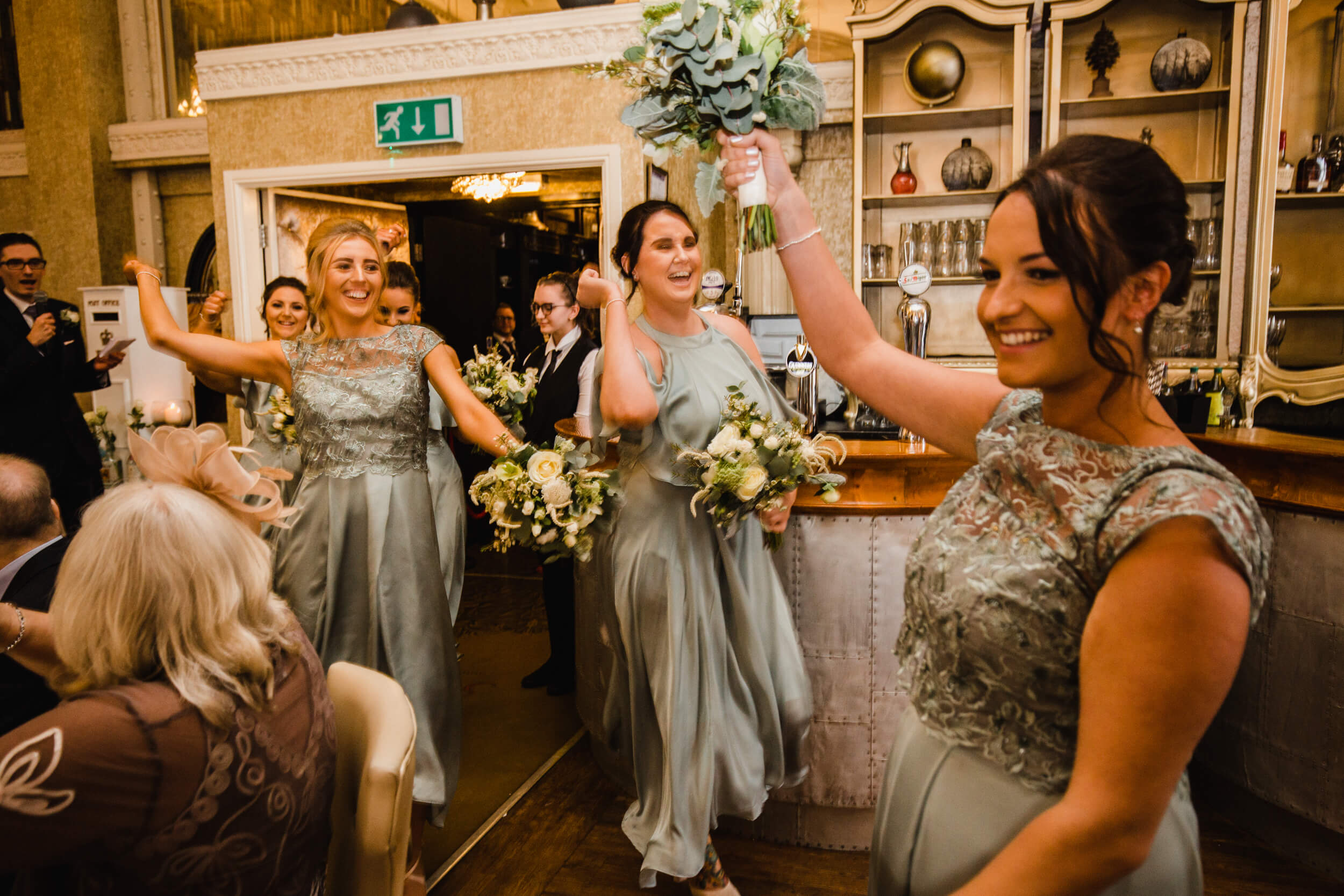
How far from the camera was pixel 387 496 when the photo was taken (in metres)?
2.27

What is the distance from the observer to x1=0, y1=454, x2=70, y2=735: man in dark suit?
1532mm

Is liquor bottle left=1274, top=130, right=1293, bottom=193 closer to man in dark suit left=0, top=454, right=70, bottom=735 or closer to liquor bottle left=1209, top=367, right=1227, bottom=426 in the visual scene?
liquor bottle left=1209, top=367, right=1227, bottom=426

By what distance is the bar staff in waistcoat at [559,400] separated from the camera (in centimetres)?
377

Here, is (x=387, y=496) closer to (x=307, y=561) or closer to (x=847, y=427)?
(x=307, y=561)

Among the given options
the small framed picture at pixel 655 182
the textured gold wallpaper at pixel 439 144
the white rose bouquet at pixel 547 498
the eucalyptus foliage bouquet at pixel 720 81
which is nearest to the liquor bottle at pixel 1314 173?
the small framed picture at pixel 655 182

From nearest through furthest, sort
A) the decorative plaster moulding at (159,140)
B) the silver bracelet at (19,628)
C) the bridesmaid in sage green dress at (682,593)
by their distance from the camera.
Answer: the silver bracelet at (19,628) → the bridesmaid in sage green dress at (682,593) → the decorative plaster moulding at (159,140)

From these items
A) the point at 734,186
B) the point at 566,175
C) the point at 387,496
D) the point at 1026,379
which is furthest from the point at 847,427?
the point at 566,175

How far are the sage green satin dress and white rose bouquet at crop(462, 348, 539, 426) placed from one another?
4.10ft

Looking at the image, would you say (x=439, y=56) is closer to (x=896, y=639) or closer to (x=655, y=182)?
(x=655, y=182)

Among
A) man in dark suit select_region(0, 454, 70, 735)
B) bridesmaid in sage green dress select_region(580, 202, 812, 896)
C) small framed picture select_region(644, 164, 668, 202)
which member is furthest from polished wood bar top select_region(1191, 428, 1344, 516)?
small framed picture select_region(644, 164, 668, 202)

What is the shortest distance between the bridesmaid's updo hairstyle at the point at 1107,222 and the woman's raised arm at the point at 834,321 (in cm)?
35

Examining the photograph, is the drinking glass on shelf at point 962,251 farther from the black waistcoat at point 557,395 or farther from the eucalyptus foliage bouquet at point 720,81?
the eucalyptus foliage bouquet at point 720,81

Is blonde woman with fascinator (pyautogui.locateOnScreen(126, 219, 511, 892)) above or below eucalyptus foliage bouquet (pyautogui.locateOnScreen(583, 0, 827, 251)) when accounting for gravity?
below

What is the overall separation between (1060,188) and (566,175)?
299 inches
